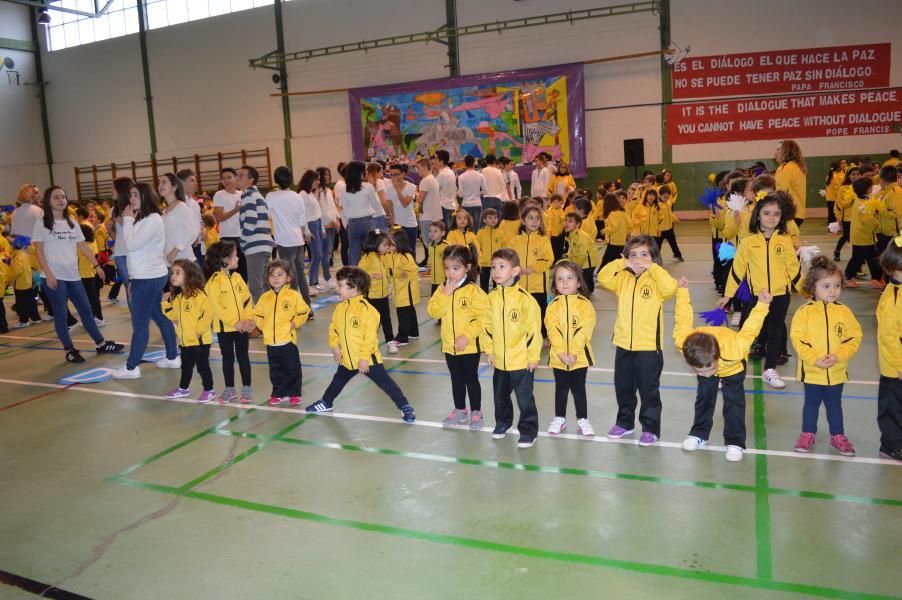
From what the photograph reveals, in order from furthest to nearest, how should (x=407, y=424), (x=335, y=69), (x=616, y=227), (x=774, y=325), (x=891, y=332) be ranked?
(x=335, y=69) → (x=616, y=227) → (x=774, y=325) → (x=407, y=424) → (x=891, y=332)

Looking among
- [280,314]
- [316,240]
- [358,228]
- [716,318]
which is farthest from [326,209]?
[716,318]

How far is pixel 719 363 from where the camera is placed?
3.98m

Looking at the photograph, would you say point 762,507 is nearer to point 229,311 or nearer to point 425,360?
point 425,360

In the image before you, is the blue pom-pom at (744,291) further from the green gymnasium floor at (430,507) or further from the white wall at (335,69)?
the white wall at (335,69)

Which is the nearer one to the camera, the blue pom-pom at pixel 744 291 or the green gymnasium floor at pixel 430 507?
the green gymnasium floor at pixel 430 507

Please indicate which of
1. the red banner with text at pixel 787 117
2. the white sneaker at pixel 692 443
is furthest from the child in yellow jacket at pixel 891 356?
the red banner with text at pixel 787 117

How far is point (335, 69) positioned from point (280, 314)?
1650cm

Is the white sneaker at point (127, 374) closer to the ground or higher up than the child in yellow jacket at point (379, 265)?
closer to the ground

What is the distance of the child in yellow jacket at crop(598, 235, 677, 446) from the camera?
4176 millimetres

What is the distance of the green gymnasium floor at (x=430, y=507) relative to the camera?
9.69 ft

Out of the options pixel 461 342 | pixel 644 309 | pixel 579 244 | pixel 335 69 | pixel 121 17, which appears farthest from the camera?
pixel 121 17

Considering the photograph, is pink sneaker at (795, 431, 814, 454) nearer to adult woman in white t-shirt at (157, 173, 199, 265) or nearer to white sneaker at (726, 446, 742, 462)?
white sneaker at (726, 446, 742, 462)

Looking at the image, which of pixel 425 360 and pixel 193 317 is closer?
pixel 193 317

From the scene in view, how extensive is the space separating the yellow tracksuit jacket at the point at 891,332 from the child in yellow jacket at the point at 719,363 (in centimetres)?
60
